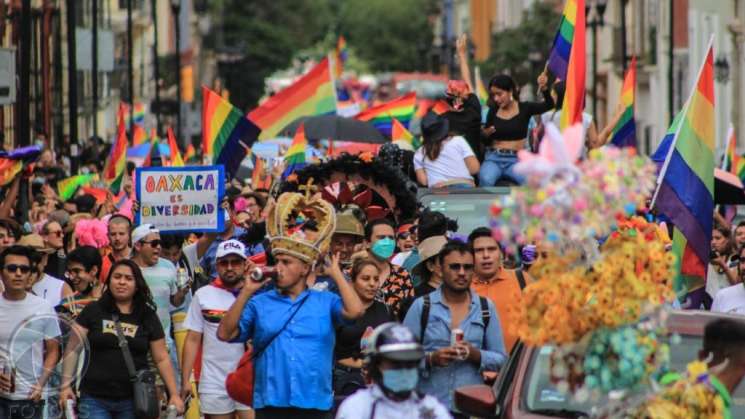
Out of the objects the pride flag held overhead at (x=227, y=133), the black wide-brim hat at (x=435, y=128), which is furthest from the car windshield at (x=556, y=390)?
the pride flag held overhead at (x=227, y=133)

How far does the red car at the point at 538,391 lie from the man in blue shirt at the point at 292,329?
126cm

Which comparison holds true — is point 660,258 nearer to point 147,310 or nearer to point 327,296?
point 327,296

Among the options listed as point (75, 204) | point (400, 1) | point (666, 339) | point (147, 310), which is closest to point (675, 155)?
→ point (147, 310)

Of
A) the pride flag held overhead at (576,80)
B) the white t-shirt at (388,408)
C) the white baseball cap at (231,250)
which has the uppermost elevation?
the pride flag held overhead at (576,80)

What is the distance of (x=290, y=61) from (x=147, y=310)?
86.8 meters

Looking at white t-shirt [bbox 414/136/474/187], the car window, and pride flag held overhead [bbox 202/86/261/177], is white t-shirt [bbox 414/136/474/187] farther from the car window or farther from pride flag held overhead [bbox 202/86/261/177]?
pride flag held overhead [bbox 202/86/261/177]

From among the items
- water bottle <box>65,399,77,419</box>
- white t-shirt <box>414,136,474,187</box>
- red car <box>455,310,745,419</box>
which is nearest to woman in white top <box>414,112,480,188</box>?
white t-shirt <box>414,136,474,187</box>

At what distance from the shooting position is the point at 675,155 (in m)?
14.2

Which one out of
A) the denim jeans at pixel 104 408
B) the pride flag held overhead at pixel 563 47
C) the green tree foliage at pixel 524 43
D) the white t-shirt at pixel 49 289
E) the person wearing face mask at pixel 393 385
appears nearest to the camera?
the person wearing face mask at pixel 393 385

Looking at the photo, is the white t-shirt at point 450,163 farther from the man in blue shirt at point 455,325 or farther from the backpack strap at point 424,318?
the backpack strap at point 424,318

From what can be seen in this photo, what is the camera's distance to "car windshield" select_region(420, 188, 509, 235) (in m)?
16.6

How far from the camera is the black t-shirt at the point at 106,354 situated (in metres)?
12.0

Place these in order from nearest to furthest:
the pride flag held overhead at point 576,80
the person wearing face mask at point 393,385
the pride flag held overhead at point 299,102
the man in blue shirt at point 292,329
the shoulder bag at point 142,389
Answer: the person wearing face mask at point 393,385 → the man in blue shirt at point 292,329 → the shoulder bag at point 142,389 → the pride flag held overhead at point 576,80 → the pride flag held overhead at point 299,102

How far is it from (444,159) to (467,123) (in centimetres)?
61
